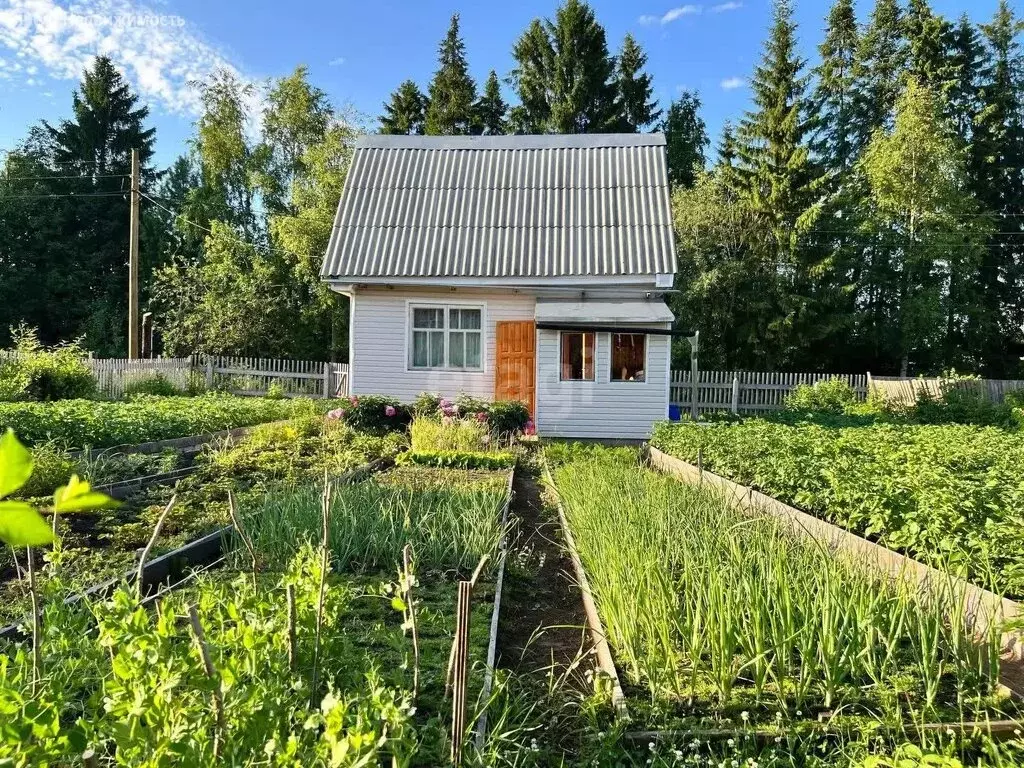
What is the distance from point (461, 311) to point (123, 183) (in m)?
30.7

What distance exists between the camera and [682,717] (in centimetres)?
246

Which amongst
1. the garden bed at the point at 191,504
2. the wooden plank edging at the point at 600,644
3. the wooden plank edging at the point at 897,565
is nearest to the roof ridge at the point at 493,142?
the garden bed at the point at 191,504

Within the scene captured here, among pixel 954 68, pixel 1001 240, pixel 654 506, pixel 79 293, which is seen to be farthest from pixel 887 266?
pixel 79 293

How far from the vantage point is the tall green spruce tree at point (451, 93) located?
32625 millimetres

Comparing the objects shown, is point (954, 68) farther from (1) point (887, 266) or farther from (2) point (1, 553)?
(2) point (1, 553)

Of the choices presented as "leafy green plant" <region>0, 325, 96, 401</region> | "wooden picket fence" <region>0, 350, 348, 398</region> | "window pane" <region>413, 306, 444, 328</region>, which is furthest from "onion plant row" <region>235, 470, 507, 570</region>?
"wooden picket fence" <region>0, 350, 348, 398</region>

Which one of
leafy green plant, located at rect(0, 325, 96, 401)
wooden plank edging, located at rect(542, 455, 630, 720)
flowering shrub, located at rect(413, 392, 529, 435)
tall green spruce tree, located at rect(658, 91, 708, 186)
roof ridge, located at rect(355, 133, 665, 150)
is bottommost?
wooden plank edging, located at rect(542, 455, 630, 720)

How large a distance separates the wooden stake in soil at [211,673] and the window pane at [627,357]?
11613 millimetres

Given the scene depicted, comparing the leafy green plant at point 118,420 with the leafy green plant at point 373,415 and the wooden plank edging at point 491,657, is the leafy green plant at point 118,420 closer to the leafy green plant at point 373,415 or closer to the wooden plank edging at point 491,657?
the leafy green plant at point 373,415

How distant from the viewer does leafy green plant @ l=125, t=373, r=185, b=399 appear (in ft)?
55.4

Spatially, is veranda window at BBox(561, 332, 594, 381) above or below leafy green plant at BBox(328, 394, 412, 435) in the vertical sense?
above

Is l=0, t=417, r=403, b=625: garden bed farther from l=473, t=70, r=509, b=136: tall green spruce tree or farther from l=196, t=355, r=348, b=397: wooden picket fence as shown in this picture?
l=473, t=70, r=509, b=136: tall green spruce tree

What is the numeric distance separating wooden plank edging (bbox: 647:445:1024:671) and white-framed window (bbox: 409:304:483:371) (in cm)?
746

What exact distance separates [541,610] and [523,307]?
9.76 meters
